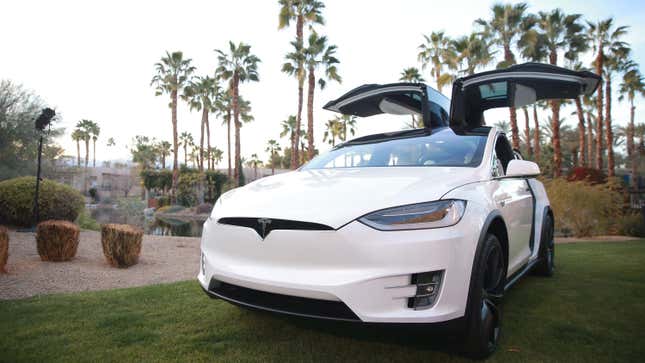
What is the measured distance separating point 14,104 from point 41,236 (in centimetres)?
1241

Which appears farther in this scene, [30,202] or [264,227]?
[30,202]

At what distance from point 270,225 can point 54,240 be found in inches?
213

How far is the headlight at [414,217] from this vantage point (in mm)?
1939

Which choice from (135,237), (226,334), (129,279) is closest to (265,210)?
(226,334)

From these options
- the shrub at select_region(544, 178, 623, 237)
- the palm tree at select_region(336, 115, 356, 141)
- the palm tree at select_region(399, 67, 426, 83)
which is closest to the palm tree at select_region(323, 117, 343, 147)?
the palm tree at select_region(336, 115, 356, 141)

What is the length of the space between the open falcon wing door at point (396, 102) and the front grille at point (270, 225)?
262 cm

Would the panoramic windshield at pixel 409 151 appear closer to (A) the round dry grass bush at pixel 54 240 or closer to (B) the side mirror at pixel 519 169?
(B) the side mirror at pixel 519 169

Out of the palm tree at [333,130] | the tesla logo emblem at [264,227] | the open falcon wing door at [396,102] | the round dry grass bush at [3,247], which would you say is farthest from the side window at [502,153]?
the palm tree at [333,130]

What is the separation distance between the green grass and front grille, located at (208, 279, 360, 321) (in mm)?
61

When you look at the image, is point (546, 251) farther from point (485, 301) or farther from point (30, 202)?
point (30, 202)

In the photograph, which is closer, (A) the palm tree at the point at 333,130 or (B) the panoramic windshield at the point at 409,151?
(B) the panoramic windshield at the point at 409,151

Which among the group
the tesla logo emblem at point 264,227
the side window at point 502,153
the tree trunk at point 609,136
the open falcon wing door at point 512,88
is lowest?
the tesla logo emblem at point 264,227

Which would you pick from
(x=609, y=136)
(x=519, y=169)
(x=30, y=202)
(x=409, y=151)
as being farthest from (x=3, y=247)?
(x=609, y=136)

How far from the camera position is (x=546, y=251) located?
448cm
